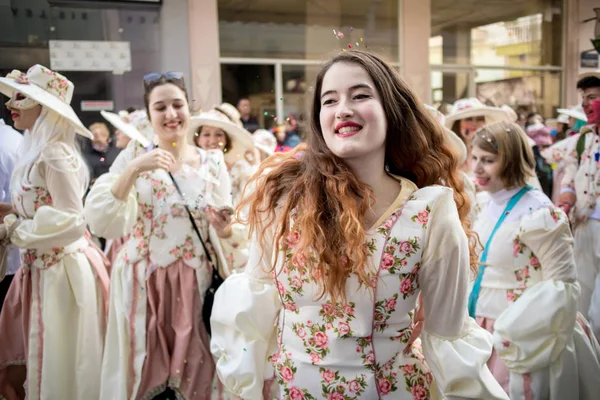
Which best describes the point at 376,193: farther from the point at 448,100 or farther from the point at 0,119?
the point at 448,100

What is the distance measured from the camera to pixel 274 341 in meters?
1.47

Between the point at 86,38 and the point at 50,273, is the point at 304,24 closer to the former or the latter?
the point at 86,38

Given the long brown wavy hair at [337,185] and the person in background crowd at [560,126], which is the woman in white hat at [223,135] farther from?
the person in background crowd at [560,126]

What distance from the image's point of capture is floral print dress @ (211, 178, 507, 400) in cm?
133

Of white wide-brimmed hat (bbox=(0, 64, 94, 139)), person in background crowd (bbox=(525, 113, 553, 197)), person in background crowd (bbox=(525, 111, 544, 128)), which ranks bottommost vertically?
person in background crowd (bbox=(525, 113, 553, 197))

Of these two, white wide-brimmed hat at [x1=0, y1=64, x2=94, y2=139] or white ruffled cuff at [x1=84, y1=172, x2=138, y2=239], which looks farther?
white ruffled cuff at [x1=84, y1=172, x2=138, y2=239]

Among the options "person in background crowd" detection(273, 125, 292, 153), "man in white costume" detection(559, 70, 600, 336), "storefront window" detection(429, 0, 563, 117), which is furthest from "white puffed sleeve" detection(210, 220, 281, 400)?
"person in background crowd" detection(273, 125, 292, 153)

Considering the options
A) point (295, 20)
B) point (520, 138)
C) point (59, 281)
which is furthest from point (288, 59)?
point (59, 281)

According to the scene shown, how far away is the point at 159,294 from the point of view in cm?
232

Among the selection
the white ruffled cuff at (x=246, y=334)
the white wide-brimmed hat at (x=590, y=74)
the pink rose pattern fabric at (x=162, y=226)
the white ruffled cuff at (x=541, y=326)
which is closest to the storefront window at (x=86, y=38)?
the pink rose pattern fabric at (x=162, y=226)

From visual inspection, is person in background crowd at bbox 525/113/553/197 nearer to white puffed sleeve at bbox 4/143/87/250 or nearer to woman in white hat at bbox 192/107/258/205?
woman in white hat at bbox 192/107/258/205

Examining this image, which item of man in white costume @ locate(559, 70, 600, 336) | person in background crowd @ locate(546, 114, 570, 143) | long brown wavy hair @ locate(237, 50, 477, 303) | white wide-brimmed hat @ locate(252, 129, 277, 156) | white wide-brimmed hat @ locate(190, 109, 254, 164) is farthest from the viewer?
person in background crowd @ locate(546, 114, 570, 143)

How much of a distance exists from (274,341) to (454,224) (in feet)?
1.79

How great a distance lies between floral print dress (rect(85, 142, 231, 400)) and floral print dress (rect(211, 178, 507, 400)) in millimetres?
940
